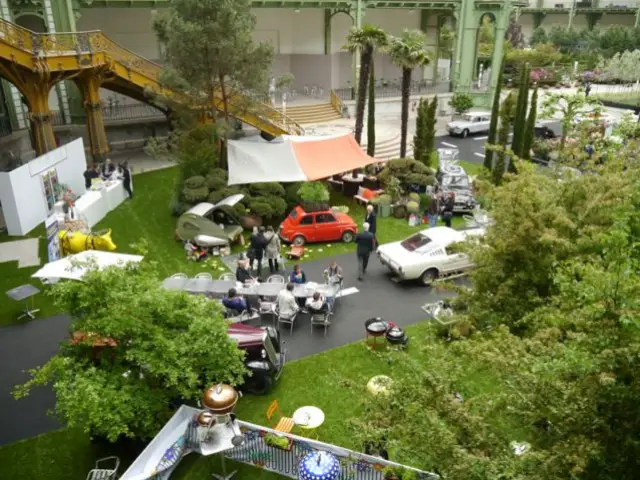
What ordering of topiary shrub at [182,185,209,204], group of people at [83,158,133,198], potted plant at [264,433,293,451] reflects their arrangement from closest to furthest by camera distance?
1. potted plant at [264,433,293,451]
2. topiary shrub at [182,185,209,204]
3. group of people at [83,158,133,198]

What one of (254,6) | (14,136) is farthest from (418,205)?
(14,136)

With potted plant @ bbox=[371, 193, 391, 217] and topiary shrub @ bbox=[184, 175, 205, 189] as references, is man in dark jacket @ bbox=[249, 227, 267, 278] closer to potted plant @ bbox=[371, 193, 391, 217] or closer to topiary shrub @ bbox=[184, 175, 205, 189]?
topiary shrub @ bbox=[184, 175, 205, 189]

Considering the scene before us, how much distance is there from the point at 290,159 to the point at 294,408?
1177cm

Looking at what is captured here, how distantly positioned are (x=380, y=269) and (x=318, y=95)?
22.7 m

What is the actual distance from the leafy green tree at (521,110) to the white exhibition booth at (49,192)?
16345 millimetres

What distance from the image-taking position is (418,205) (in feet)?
66.1

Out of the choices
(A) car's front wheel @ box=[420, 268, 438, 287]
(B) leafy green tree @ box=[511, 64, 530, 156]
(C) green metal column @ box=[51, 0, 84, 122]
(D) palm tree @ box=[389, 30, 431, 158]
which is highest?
(C) green metal column @ box=[51, 0, 84, 122]

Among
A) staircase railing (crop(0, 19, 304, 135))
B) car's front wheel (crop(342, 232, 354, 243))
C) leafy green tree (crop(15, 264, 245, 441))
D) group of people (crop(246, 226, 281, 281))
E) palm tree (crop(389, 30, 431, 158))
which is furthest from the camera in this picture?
palm tree (crop(389, 30, 431, 158))

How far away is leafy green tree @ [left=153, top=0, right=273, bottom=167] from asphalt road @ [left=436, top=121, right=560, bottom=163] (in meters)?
13.0

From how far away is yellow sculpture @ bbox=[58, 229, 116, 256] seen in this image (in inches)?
596

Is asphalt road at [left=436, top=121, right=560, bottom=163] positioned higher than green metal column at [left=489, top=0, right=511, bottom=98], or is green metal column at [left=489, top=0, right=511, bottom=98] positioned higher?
green metal column at [left=489, top=0, right=511, bottom=98]

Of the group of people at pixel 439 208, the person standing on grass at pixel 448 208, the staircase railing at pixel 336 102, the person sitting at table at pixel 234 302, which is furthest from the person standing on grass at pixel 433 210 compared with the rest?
the staircase railing at pixel 336 102

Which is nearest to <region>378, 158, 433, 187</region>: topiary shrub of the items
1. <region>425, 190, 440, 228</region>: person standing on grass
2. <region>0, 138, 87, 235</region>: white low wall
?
<region>425, 190, 440, 228</region>: person standing on grass

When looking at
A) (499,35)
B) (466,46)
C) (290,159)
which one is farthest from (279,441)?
(499,35)
